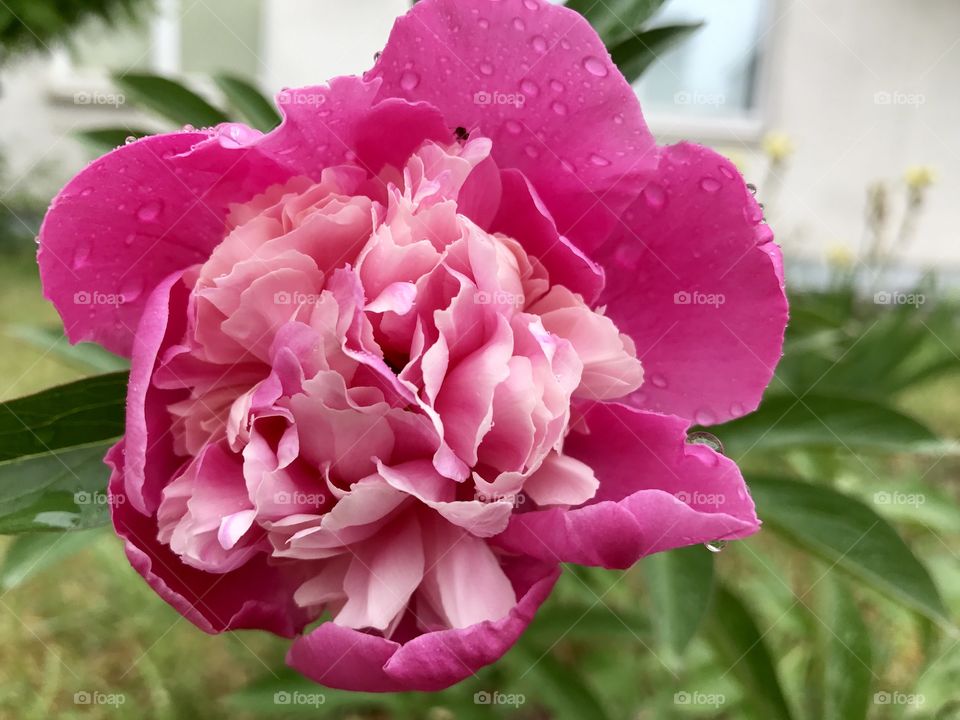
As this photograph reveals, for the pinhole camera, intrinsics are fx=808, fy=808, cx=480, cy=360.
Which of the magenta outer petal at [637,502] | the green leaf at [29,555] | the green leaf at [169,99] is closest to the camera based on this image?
the magenta outer petal at [637,502]

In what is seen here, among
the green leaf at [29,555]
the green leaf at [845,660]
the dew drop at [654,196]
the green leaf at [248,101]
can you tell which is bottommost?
the green leaf at [845,660]

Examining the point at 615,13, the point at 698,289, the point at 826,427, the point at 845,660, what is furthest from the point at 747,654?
the point at 615,13

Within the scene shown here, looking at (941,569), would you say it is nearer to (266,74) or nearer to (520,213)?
(520,213)

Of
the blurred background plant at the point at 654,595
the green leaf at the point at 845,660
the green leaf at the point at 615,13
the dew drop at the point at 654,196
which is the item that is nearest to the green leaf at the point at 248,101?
the blurred background plant at the point at 654,595

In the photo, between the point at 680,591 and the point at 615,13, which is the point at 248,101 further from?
the point at 680,591

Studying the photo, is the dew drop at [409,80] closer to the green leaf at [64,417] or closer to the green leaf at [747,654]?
the green leaf at [64,417]

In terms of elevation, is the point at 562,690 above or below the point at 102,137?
below
